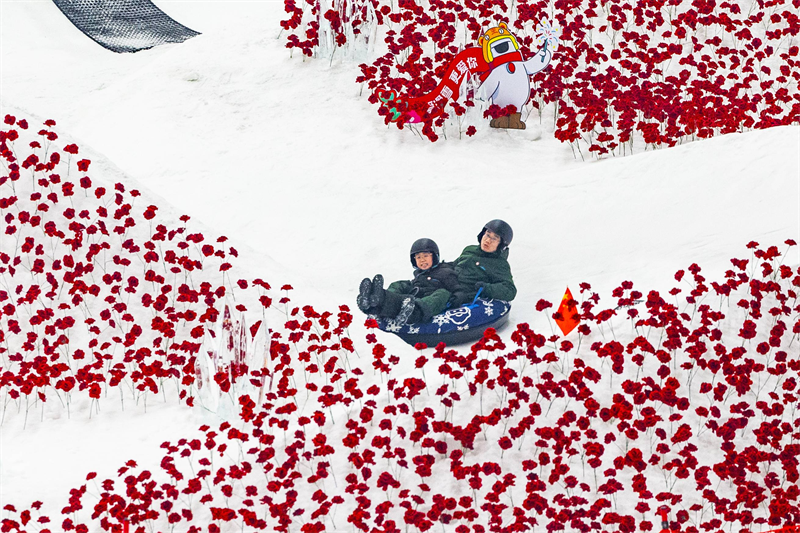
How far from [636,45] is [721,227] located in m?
3.75

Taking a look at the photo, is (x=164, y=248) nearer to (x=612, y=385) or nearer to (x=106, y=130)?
(x=612, y=385)

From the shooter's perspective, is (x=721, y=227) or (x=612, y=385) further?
(x=721, y=227)

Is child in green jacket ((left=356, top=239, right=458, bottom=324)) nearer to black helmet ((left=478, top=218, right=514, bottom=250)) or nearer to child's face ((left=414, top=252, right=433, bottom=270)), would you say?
child's face ((left=414, top=252, right=433, bottom=270))

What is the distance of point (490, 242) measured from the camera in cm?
638

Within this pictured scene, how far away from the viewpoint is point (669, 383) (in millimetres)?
4594

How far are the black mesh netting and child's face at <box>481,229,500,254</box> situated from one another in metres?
7.67

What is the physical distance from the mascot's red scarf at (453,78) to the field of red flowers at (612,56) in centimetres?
12

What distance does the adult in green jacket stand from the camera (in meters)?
6.20

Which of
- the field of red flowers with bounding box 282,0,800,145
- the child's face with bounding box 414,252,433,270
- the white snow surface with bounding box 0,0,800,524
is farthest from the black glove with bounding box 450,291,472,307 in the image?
the field of red flowers with bounding box 282,0,800,145

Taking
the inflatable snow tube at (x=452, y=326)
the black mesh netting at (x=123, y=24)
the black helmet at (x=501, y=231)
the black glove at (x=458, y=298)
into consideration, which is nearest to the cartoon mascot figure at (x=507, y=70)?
the black helmet at (x=501, y=231)

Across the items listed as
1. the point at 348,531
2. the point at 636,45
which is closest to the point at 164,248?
the point at 348,531

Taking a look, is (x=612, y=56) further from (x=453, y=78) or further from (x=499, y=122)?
(x=453, y=78)

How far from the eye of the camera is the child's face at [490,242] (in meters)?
6.37

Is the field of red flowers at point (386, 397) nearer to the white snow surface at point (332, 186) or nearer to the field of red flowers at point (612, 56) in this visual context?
the white snow surface at point (332, 186)
